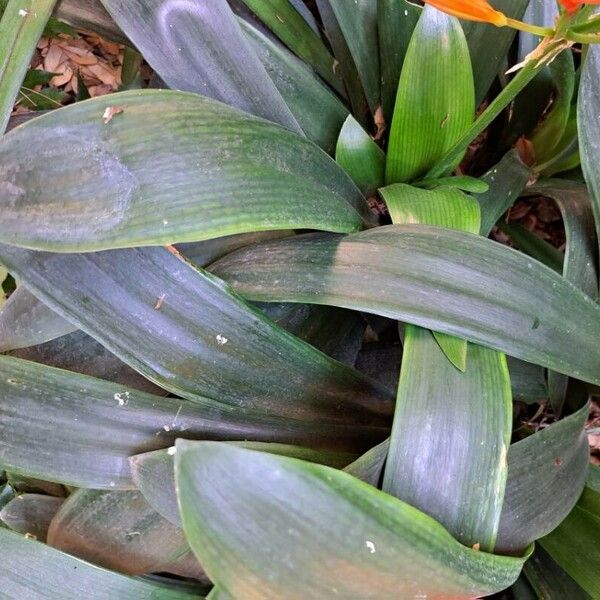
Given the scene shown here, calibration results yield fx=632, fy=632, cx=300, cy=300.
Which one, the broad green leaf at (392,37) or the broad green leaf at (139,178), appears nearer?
the broad green leaf at (139,178)

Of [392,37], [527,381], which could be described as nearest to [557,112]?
[392,37]

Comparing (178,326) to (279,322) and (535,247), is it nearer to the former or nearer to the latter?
(279,322)

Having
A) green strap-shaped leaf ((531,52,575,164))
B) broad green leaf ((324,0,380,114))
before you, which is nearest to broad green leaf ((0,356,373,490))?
broad green leaf ((324,0,380,114))

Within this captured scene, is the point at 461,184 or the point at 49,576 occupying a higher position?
the point at 461,184

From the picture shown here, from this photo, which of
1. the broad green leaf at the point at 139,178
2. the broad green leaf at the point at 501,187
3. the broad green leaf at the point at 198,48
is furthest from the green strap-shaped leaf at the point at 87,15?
the broad green leaf at the point at 501,187

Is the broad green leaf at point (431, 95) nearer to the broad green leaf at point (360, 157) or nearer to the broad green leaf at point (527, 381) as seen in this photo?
the broad green leaf at point (360, 157)

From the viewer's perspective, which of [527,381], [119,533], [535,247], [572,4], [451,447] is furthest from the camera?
[535,247]

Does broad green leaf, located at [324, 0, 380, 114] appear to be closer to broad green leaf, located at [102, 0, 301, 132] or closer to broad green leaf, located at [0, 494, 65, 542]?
broad green leaf, located at [102, 0, 301, 132]
